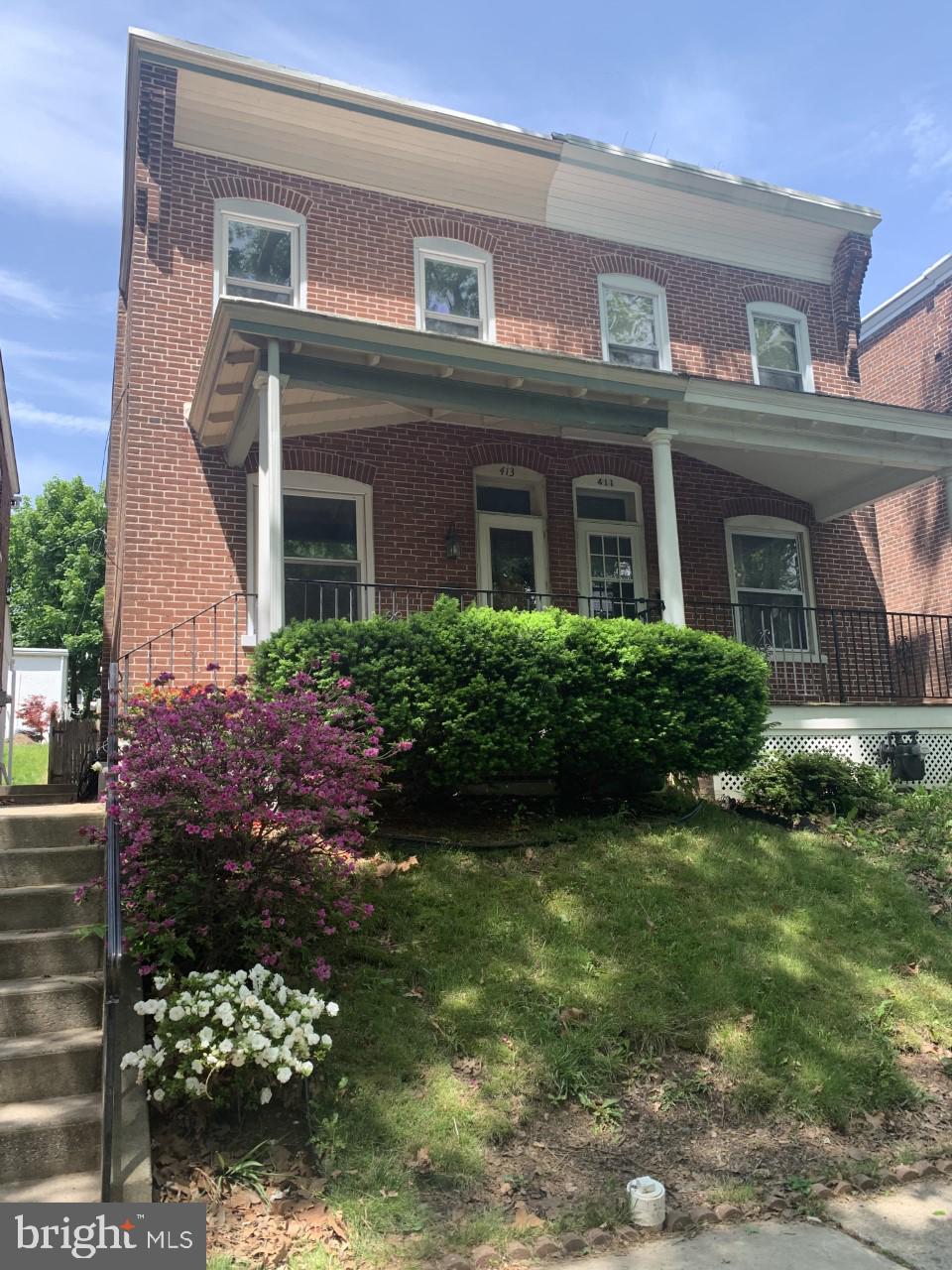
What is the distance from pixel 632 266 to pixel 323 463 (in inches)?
218

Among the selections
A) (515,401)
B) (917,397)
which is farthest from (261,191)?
(917,397)

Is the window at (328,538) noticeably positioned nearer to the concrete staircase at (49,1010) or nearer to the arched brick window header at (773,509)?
the concrete staircase at (49,1010)

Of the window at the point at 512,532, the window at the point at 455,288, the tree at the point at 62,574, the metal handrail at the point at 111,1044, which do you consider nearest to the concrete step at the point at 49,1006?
the metal handrail at the point at 111,1044

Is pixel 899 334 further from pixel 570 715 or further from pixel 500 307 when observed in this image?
pixel 570 715

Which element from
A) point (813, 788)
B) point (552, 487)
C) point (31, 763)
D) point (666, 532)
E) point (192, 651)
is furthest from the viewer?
point (31, 763)

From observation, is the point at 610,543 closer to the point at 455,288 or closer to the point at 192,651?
the point at 455,288

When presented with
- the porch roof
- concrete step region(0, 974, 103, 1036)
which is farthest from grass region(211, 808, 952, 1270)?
the porch roof

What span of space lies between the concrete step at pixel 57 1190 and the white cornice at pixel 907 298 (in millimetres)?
17129

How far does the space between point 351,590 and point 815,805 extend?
5.31m

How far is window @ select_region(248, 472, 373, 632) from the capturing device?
1077 centimetres

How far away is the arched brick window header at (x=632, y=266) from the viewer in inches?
521

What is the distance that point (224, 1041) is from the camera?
3871 mm

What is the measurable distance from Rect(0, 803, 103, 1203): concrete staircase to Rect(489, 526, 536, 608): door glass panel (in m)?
6.48

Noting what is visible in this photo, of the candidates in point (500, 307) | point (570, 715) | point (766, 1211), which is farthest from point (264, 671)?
point (500, 307)
